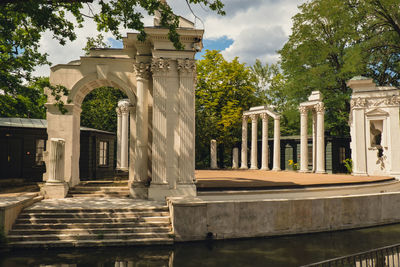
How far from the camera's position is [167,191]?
14180mm

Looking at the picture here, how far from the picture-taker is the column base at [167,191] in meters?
14.1

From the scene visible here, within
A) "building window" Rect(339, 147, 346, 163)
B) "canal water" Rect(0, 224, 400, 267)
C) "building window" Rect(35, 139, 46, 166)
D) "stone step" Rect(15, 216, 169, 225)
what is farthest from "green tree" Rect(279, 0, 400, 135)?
"building window" Rect(35, 139, 46, 166)

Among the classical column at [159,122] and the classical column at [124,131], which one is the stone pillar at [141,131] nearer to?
the classical column at [159,122]

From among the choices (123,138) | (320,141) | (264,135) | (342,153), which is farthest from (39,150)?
(342,153)

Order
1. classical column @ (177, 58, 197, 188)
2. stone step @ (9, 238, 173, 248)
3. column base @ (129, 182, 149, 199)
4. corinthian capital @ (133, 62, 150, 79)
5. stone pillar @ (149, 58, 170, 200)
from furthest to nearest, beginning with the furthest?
corinthian capital @ (133, 62, 150, 79) < column base @ (129, 182, 149, 199) < classical column @ (177, 58, 197, 188) < stone pillar @ (149, 58, 170, 200) < stone step @ (9, 238, 173, 248)

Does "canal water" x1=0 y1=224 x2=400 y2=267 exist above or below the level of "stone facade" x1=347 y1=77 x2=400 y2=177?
below

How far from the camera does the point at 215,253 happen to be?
920 cm

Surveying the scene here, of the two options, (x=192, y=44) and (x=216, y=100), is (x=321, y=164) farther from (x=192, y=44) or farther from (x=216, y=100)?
(x=192, y=44)

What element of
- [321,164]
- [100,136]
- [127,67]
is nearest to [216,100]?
[321,164]

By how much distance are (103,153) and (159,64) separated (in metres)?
10.6

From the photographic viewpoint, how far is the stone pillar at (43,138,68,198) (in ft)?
45.5

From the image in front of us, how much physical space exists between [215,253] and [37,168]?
15.7 meters

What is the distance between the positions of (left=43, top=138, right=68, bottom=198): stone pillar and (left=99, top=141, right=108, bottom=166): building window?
779cm

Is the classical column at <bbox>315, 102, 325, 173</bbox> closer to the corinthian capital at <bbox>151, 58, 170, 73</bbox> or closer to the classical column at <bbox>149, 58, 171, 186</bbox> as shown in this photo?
the classical column at <bbox>149, 58, 171, 186</bbox>
